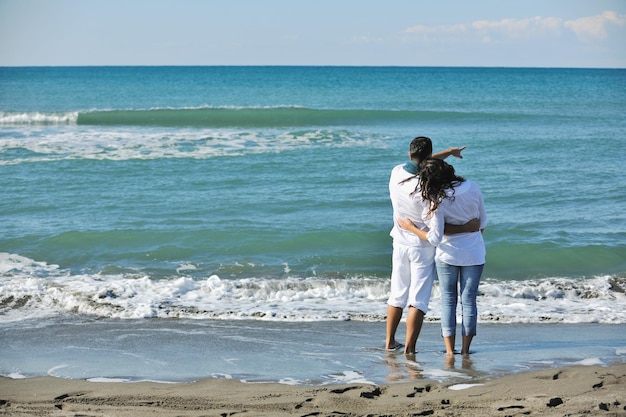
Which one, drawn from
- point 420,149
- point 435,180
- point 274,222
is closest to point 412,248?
point 435,180

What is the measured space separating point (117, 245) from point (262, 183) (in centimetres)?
467

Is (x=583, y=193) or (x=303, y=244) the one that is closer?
(x=303, y=244)

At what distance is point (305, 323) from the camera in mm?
7324

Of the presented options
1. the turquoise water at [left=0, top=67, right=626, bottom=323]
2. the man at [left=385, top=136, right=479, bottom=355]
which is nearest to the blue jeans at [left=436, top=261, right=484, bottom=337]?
the man at [left=385, top=136, right=479, bottom=355]

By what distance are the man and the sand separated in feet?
2.72

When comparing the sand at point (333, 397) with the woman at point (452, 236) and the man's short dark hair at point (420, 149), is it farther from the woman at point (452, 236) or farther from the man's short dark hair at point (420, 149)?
the man's short dark hair at point (420, 149)

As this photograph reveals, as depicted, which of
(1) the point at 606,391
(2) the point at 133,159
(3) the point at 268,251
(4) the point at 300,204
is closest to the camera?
(1) the point at 606,391

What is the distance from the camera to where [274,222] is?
462 inches

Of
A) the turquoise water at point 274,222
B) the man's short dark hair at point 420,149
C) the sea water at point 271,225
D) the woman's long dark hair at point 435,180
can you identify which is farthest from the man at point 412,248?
the turquoise water at point 274,222

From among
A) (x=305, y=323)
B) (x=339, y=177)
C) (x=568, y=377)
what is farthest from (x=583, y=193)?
(x=568, y=377)

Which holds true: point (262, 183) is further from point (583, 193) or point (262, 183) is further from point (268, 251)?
point (583, 193)

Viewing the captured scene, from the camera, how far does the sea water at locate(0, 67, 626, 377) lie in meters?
8.08

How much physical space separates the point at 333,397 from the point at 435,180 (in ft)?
5.61

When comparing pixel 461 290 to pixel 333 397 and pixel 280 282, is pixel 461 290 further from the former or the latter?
pixel 280 282
